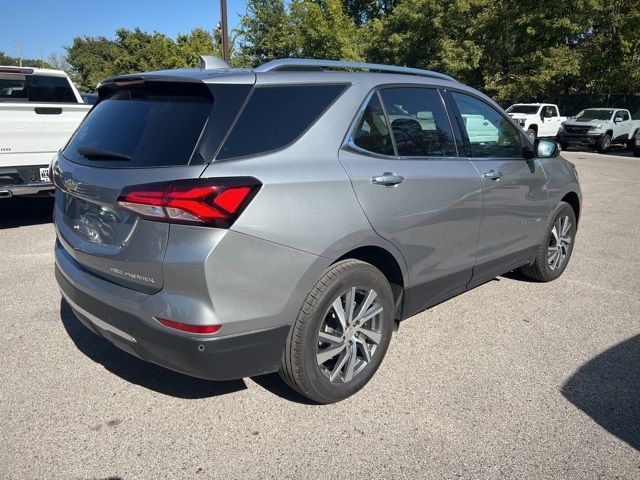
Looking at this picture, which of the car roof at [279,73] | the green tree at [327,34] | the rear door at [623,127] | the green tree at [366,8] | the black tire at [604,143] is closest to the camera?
the car roof at [279,73]

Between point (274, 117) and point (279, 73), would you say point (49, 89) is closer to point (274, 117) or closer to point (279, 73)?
point (279, 73)

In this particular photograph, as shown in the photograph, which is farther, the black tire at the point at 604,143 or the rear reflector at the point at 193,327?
the black tire at the point at 604,143

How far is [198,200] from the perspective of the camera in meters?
2.18

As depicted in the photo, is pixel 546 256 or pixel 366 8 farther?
pixel 366 8

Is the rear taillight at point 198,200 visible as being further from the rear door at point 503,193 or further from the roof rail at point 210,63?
the rear door at point 503,193

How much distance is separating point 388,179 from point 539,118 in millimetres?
22442

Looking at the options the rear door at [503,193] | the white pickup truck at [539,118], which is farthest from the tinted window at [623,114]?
the rear door at [503,193]

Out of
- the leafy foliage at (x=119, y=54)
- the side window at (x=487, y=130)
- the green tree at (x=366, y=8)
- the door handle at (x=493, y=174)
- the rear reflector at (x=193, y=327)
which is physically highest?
the green tree at (x=366, y=8)

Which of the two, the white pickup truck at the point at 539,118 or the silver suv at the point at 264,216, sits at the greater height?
the silver suv at the point at 264,216

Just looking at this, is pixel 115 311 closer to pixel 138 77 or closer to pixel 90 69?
pixel 138 77

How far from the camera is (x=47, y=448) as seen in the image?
2.45 m

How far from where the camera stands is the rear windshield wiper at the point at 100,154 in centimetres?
253


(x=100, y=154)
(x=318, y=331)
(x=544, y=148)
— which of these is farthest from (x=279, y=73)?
(x=544, y=148)

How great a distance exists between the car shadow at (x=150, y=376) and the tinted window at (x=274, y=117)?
144cm
